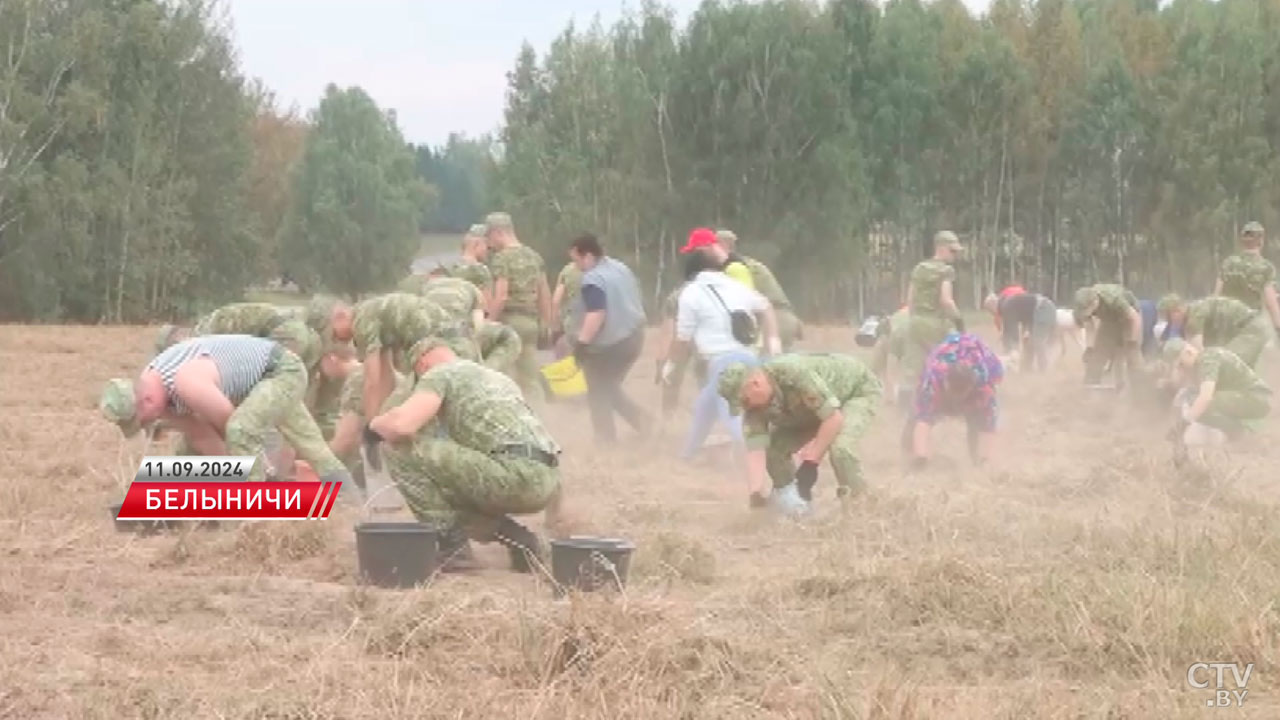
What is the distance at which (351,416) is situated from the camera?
812cm

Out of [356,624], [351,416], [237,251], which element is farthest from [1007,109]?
[356,624]

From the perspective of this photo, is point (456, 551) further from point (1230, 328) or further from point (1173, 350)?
point (1173, 350)

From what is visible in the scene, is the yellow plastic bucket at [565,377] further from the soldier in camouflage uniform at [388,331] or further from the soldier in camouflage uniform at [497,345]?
the soldier in camouflage uniform at [388,331]

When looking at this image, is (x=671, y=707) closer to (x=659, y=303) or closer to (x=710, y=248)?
(x=710, y=248)

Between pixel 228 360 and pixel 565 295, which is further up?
pixel 565 295

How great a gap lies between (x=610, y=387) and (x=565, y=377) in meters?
1.42

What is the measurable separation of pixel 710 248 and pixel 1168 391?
4117mm

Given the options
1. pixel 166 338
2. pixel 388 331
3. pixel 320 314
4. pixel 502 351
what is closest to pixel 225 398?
pixel 388 331

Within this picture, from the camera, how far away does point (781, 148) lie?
34.9m

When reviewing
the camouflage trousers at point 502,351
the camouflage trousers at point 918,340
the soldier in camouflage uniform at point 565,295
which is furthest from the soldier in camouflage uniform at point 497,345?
the camouflage trousers at point 918,340

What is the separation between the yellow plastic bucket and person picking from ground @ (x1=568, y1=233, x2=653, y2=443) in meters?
1.24

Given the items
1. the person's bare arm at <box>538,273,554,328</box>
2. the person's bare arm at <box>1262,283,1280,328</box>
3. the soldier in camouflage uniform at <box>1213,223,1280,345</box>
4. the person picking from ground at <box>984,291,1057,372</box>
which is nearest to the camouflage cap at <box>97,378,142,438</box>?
the person's bare arm at <box>538,273,554,328</box>

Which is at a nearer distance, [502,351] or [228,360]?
[228,360]

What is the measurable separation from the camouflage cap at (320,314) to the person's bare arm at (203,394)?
51.8 inches
